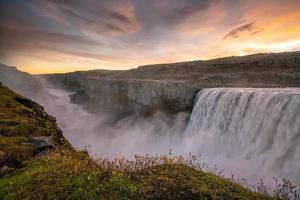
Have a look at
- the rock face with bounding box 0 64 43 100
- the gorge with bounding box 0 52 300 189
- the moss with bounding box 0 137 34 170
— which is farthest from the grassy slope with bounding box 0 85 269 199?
the rock face with bounding box 0 64 43 100

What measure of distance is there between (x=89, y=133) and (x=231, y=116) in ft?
128

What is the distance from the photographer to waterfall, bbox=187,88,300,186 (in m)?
18.2

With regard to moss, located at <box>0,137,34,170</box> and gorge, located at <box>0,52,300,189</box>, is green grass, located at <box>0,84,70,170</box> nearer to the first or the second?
moss, located at <box>0,137,34,170</box>

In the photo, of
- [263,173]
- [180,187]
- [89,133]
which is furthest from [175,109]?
[180,187]

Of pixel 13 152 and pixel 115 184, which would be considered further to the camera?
pixel 13 152

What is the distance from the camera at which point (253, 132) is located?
23.4 meters

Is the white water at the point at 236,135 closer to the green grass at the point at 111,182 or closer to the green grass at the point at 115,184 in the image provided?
the green grass at the point at 111,182

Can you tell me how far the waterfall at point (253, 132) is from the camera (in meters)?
18.2

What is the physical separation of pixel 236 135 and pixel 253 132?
3065 mm

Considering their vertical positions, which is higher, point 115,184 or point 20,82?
point 20,82

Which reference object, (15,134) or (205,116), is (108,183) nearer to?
(15,134)

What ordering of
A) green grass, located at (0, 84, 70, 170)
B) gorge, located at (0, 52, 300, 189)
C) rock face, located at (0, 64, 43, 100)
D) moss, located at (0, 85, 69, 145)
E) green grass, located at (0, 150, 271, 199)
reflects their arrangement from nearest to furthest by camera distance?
green grass, located at (0, 150, 271, 199), green grass, located at (0, 84, 70, 170), moss, located at (0, 85, 69, 145), gorge, located at (0, 52, 300, 189), rock face, located at (0, 64, 43, 100)

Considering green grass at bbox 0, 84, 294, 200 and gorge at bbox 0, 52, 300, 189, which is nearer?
green grass at bbox 0, 84, 294, 200

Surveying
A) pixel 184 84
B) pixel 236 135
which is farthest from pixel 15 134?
pixel 184 84
